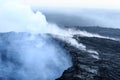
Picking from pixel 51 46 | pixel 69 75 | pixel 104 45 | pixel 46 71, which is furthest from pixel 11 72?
pixel 104 45

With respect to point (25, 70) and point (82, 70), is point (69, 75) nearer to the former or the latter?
point (82, 70)

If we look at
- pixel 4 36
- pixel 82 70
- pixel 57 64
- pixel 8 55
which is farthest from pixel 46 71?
pixel 4 36

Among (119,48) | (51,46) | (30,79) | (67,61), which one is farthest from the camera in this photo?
(119,48)

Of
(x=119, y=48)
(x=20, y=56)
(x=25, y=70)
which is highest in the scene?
(x=119, y=48)

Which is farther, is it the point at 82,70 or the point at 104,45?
the point at 104,45

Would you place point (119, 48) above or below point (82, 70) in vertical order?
above

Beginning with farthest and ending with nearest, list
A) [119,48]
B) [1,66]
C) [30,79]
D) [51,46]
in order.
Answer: [119,48] → [51,46] → [1,66] → [30,79]
